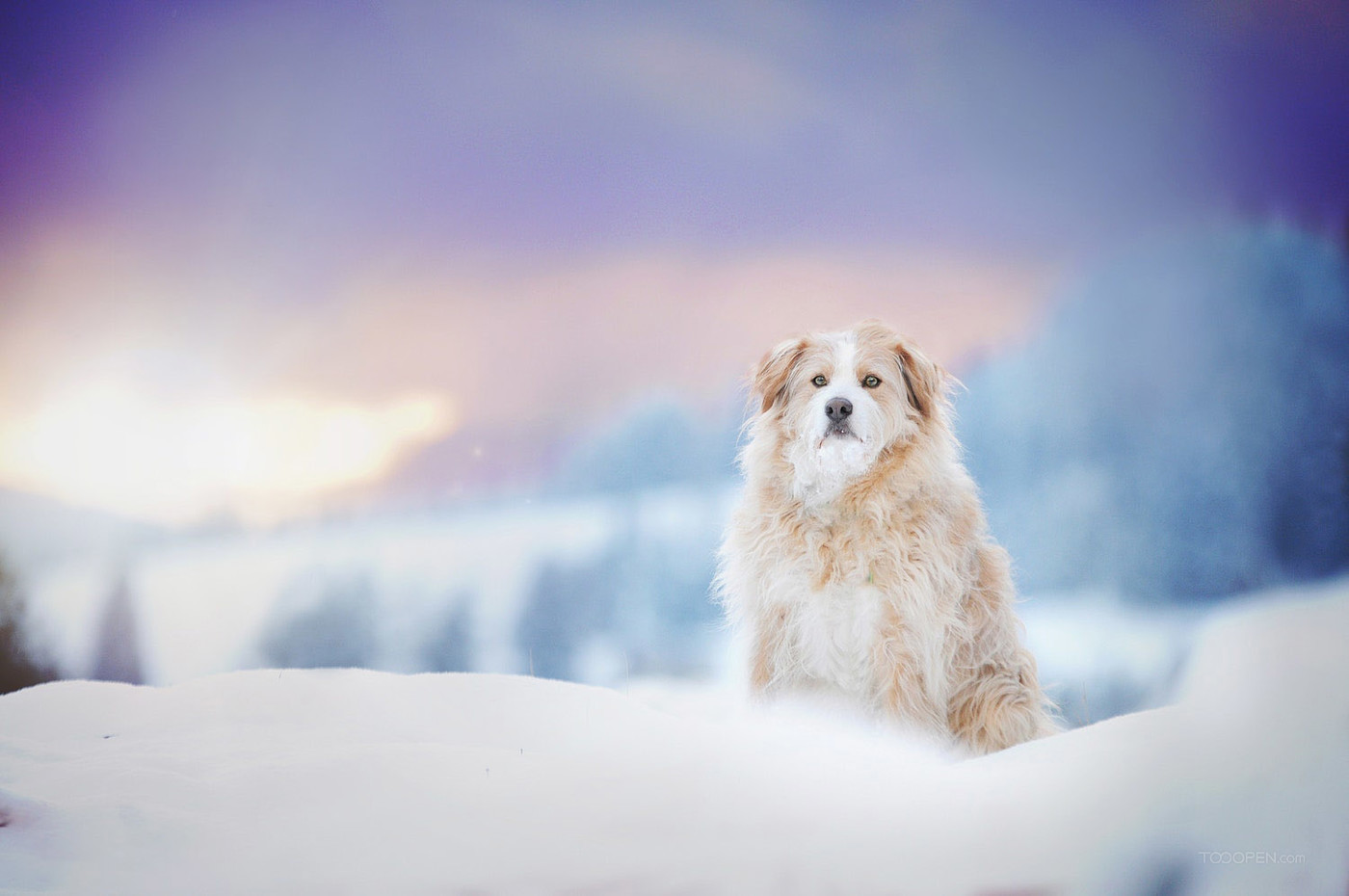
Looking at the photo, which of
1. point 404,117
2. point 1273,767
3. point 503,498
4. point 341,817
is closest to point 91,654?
point 503,498

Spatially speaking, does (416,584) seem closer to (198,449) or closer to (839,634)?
(198,449)

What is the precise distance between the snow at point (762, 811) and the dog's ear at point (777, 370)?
34.5 inches

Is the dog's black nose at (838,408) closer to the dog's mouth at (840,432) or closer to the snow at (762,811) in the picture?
the dog's mouth at (840,432)

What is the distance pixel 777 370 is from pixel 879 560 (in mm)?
570

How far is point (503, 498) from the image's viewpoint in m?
2.89

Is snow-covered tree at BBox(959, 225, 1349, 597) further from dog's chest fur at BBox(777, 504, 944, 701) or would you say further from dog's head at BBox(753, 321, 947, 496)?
dog's chest fur at BBox(777, 504, 944, 701)

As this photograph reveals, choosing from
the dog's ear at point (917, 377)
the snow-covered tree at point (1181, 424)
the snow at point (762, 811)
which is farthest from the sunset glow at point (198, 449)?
the snow-covered tree at point (1181, 424)

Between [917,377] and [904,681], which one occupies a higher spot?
[917,377]

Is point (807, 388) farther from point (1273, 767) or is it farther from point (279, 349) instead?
point (279, 349)

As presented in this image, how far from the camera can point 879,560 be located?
82.7 inches

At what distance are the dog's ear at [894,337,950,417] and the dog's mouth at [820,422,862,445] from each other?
0.22m

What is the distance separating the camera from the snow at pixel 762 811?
4.91 feet

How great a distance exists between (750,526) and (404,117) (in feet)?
6.21

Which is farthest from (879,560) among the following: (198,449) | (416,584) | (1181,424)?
(198,449)
